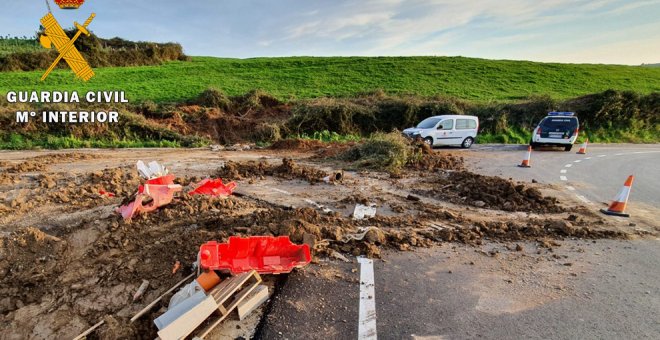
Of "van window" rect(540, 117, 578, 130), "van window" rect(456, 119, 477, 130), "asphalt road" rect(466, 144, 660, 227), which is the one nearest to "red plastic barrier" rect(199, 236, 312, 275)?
"asphalt road" rect(466, 144, 660, 227)

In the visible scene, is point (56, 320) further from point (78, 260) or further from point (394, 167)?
point (394, 167)

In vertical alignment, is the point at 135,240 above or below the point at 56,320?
above

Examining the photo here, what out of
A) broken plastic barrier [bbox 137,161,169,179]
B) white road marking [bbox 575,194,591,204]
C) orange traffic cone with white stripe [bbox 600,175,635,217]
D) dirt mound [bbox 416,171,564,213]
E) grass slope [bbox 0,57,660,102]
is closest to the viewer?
broken plastic barrier [bbox 137,161,169,179]

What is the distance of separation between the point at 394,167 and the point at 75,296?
899 cm

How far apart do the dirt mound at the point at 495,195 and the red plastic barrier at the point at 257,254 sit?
4.65m

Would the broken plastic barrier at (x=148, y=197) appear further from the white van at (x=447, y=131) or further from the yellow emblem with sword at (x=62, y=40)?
the white van at (x=447, y=131)

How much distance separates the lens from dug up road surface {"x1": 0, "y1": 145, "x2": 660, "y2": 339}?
3588mm

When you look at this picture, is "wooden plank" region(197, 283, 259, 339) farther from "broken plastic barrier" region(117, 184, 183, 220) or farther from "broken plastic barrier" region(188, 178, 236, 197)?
"broken plastic barrier" region(188, 178, 236, 197)

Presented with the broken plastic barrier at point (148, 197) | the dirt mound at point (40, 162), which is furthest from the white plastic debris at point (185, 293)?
the dirt mound at point (40, 162)

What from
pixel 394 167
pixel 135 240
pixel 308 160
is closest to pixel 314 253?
pixel 135 240

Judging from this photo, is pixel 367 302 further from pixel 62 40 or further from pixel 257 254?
pixel 62 40

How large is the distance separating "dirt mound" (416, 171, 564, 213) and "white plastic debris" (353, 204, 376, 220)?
2.00 metres

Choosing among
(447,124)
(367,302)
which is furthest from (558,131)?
(367,302)

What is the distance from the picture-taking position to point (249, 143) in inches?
732
